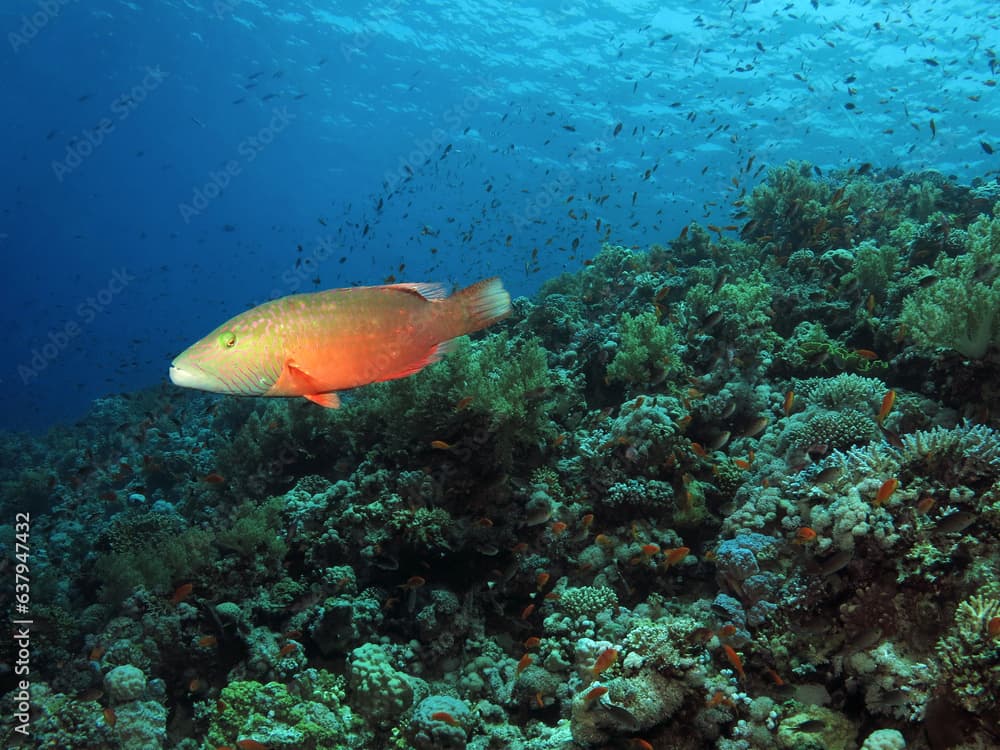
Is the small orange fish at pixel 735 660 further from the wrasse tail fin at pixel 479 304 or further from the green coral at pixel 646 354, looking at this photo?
the green coral at pixel 646 354

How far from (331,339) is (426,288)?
0.46 metres

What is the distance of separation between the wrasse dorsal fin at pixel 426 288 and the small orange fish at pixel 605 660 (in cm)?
302

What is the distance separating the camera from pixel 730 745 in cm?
331

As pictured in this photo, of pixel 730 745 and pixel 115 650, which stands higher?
pixel 730 745

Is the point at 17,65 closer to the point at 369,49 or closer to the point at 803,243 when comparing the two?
the point at 369,49

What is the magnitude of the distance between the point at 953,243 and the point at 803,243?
336 cm

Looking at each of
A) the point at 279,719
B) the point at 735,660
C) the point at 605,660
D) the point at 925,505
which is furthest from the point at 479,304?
the point at 279,719

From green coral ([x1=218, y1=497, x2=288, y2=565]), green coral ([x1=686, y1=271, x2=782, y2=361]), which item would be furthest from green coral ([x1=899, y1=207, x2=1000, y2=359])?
green coral ([x1=218, y1=497, x2=288, y2=565])

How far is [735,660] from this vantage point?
11.8 ft

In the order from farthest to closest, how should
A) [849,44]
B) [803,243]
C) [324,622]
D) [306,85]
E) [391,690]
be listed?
[306,85] < [849,44] < [803,243] < [324,622] < [391,690]

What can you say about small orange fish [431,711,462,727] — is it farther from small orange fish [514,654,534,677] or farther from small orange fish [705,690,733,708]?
small orange fish [705,690,733,708]

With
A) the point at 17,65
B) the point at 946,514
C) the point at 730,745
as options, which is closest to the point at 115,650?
the point at 730,745

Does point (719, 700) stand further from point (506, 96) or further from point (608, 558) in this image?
point (506, 96)

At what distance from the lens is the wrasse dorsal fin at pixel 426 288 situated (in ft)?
6.65
